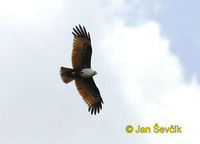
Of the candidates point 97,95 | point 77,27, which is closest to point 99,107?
point 97,95

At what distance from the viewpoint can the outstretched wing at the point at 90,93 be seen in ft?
68.8

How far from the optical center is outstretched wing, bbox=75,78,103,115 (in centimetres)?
2097

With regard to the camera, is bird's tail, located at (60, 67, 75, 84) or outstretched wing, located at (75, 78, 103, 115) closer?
bird's tail, located at (60, 67, 75, 84)

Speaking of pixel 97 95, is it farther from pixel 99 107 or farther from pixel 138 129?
pixel 138 129

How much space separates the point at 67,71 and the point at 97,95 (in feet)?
7.42

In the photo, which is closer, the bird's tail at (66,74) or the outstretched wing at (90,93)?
the bird's tail at (66,74)

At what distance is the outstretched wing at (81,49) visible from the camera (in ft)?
65.3

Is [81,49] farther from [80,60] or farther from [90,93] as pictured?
[90,93]

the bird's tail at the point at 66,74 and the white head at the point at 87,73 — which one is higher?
the white head at the point at 87,73

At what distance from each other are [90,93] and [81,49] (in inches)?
91.3

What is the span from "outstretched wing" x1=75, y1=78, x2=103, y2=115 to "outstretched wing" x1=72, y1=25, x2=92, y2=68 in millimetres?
1064

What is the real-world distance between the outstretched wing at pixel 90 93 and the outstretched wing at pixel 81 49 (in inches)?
41.9

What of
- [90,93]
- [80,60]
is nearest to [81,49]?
[80,60]

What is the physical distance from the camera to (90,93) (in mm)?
21312
